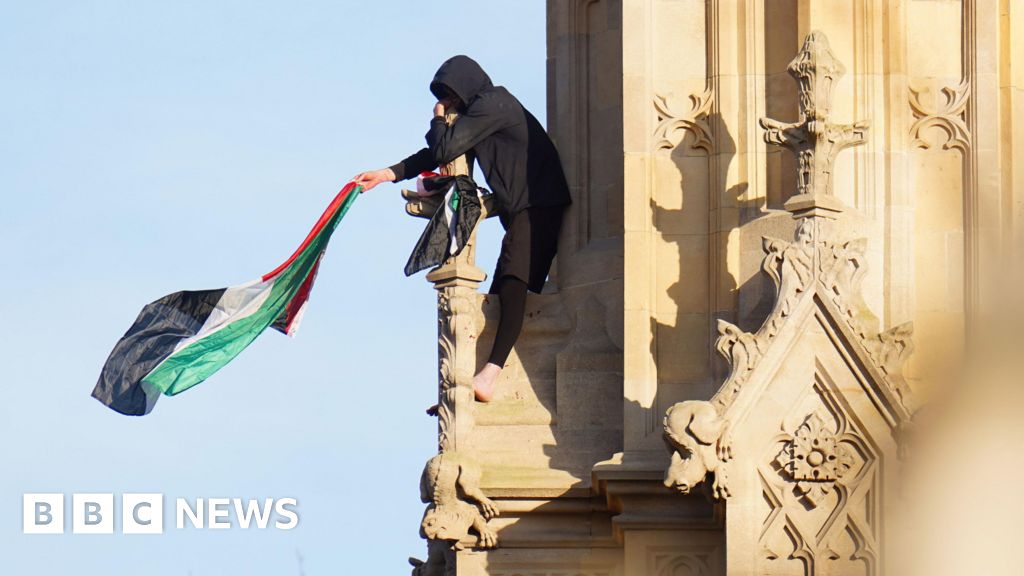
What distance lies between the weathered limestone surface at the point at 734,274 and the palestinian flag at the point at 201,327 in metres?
2.01

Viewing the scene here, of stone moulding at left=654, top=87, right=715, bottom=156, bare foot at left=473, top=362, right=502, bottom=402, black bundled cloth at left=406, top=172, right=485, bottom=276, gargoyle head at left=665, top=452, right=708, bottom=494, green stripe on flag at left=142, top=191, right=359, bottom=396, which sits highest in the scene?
stone moulding at left=654, top=87, right=715, bottom=156

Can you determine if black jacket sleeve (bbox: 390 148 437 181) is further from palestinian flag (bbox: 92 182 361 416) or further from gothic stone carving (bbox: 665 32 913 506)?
gothic stone carving (bbox: 665 32 913 506)

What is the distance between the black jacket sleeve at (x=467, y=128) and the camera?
2956 centimetres

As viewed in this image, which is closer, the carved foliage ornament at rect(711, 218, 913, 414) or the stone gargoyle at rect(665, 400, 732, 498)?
the stone gargoyle at rect(665, 400, 732, 498)

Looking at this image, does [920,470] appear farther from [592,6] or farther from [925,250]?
[592,6]

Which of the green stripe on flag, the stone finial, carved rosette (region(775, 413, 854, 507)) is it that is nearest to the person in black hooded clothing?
the green stripe on flag

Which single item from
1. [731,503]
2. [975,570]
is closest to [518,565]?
[731,503]

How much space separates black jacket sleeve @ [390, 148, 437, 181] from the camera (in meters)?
29.9

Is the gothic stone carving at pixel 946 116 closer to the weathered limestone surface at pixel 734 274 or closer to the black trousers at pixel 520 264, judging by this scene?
the weathered limestone surface at pixel 734 274

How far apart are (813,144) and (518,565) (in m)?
4.18

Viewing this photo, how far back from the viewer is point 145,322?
30.8 metres

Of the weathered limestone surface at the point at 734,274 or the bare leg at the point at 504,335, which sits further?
the bare leg at the point at 504,335

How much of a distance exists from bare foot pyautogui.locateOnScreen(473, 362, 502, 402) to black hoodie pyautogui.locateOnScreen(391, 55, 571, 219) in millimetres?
1393

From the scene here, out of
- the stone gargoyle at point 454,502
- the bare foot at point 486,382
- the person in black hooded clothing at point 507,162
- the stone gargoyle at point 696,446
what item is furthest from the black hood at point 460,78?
the stone gargoyle at point 696,446
